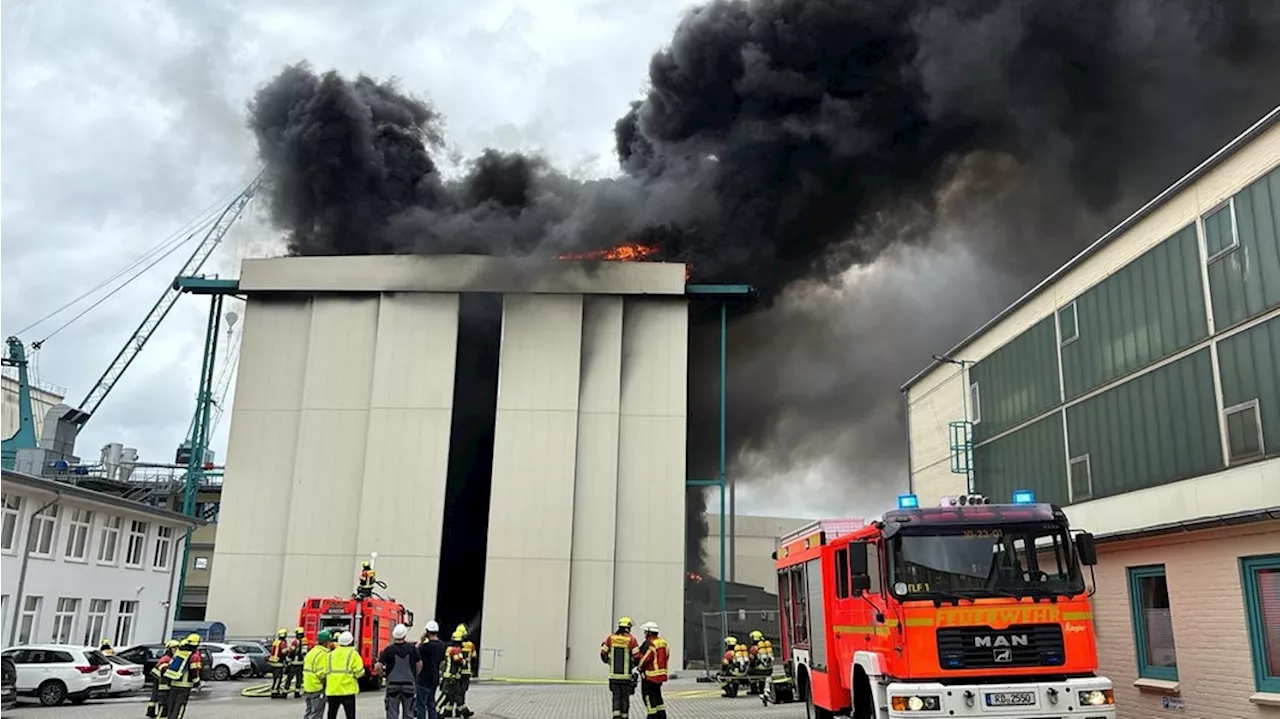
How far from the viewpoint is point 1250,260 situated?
37.0ft

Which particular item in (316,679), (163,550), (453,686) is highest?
(163,550)

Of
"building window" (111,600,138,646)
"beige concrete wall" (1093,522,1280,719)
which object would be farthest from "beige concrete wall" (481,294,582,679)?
"beige concrete wall" (1093,522,1280,719)

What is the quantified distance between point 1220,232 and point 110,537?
2910 centimetres

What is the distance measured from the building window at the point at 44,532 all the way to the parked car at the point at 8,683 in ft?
20.9

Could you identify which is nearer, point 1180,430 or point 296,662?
point 1180,430

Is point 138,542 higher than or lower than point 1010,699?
higher

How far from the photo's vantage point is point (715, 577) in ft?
144

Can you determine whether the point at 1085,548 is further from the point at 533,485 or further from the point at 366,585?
the point at 533,485

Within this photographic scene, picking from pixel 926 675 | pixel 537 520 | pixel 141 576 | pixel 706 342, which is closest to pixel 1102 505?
pixel 926 675

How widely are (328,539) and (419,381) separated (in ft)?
19.0

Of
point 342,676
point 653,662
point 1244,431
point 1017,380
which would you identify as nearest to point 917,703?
point 653,662

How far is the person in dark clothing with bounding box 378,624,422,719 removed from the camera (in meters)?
11.6

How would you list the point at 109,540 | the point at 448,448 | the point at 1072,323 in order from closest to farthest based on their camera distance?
the point at 1072,323, the point at 109,540, the point at 448,448

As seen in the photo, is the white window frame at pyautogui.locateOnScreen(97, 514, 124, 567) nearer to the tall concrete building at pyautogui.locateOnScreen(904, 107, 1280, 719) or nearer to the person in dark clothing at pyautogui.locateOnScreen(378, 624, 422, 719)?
the person in dark clothing at pyautogui.locateOnScreen(378, 624, 422, 719)
